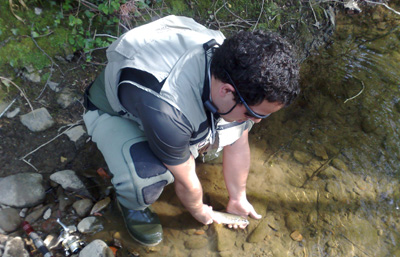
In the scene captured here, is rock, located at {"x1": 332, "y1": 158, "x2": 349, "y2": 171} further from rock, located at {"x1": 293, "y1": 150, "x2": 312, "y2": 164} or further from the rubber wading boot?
the rubber wading boot

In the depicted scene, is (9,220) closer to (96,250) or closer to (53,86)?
(96,250)

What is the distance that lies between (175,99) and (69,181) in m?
1.18

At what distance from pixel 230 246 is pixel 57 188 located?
1.33m

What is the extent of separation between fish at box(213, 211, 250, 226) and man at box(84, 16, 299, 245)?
20cm

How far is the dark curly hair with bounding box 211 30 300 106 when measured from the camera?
50.3 inches

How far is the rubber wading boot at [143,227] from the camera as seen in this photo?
6.53 feet

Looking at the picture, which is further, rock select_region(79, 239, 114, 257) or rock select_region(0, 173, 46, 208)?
rock select_region(0, 173, 46, 208)

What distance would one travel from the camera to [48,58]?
2.45m

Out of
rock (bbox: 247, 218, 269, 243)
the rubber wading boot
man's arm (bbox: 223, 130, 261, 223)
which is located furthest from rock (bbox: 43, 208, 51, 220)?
rock (bbox: 247, 218, 269, 243)

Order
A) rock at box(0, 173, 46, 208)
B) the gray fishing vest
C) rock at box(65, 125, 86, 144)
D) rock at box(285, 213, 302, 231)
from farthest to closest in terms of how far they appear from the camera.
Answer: rock at box(65, 125, 86, 144)
rock at box(285, 213, 302, 231)
rock at box(0, 173, 46, 208)
the gray fishing vest

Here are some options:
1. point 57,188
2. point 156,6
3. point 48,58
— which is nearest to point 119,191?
point 57,188

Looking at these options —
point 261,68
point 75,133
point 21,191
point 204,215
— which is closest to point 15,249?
point 21,191

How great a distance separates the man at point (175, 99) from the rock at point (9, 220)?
2.33 ft

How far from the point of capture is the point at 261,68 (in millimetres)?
1273
